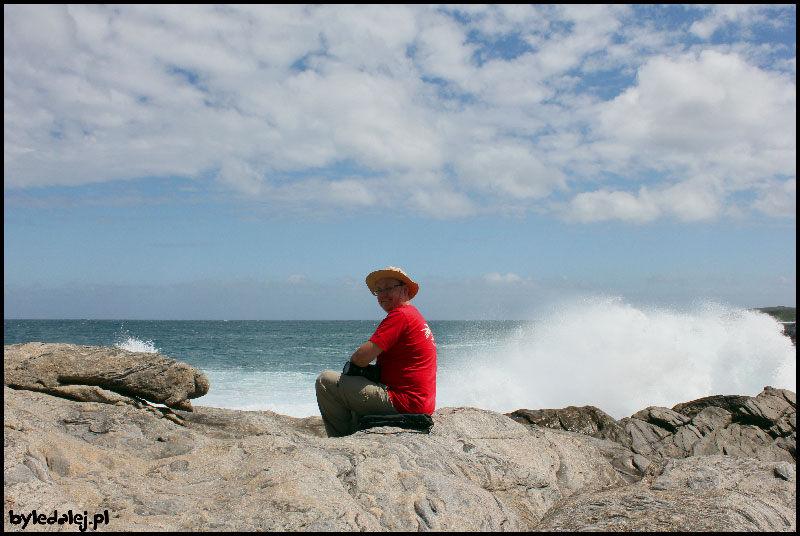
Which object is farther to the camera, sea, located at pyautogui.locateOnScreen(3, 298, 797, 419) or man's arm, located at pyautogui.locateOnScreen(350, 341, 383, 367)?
sea, located at pyautogui.locateOnScreen(3, 298, 797, 419)

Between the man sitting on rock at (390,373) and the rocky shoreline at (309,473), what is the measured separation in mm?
284

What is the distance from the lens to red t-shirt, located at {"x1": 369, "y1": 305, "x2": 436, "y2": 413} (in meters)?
4.57

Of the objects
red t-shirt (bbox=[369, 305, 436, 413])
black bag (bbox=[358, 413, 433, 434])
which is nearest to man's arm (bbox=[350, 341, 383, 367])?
red t-shirt (bbox=[369, 305, 436, 413])

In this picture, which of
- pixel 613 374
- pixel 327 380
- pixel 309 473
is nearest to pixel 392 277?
pixel 327 380

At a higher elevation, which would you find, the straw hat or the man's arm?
the straw hat

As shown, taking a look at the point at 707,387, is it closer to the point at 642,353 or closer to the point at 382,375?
the point at 642,353

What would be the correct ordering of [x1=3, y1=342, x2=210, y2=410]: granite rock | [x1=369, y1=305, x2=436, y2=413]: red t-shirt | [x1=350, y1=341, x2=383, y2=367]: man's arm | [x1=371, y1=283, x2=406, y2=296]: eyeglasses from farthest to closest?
[x1=3, y1=342, x2=210, y2=410]: granite rock → [x1=371, y1=283, x2=406, y2=296]: eyeglasses → [x1=369, y1=305, x2=436, y2=413]: red t-shirt → [x1=350, y1=341, x2=383, y2=367]: man's arm

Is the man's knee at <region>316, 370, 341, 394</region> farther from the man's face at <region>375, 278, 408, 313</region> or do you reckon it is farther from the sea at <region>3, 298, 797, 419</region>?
the sea at <region>3, 298, 797, 419</region>

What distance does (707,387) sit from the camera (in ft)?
55.6

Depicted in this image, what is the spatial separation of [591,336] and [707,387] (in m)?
3.94

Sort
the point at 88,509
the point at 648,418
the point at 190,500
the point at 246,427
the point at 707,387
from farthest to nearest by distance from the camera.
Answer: the point at 707,387 → the point at 648,418 → the point at 246,427 → the point at 190,500 → the point at 88,509

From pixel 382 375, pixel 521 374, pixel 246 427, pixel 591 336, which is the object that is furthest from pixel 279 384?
pixel 382 375

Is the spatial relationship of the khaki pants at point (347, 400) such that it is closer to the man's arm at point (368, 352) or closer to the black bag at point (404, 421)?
the black bag at point (404, 421)

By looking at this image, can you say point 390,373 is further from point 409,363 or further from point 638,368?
point 638,368
